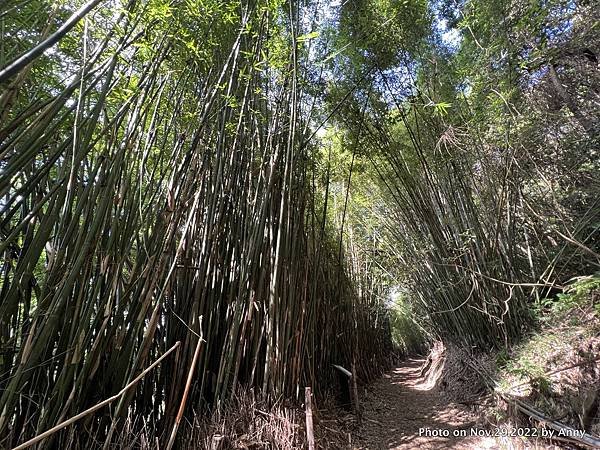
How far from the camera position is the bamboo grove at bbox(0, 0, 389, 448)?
1227 millimetres

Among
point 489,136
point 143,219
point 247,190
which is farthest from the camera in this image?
point 489,136

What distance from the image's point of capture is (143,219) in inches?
64.7

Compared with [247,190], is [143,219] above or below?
below

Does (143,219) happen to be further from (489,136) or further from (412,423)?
(412,423)

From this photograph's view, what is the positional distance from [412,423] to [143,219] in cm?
314

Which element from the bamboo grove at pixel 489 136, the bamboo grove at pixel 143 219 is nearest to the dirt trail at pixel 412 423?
the bamboo grove at pixel 489 136

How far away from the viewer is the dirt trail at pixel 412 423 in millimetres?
2660

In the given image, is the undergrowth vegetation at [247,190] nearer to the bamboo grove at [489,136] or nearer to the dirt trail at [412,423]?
the bamboo grove at [489,136]

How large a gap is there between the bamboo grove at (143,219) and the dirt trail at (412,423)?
104 centimetres

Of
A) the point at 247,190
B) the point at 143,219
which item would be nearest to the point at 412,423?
the point at 247,190

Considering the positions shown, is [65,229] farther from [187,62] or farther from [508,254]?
[508,254]

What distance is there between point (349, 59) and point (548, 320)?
9.69 feet

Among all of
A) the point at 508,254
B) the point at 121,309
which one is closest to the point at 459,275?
the point at 508,254

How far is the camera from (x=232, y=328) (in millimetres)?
1811
